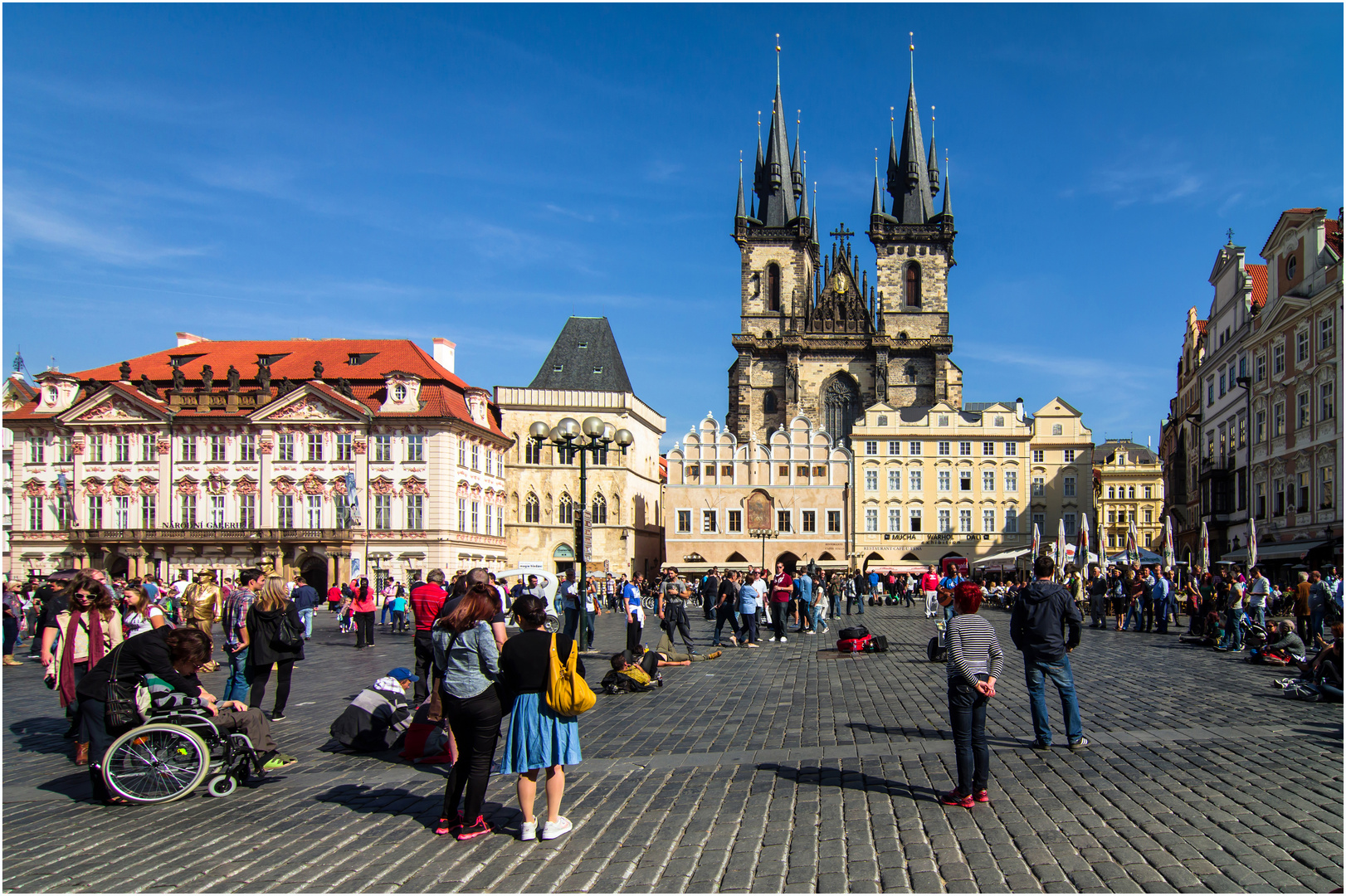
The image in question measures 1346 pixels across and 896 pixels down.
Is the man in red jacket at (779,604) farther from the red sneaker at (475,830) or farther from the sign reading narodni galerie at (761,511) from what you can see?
the sign reading narodni galerie at (761,511)

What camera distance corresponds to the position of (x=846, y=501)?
64562 millimetres

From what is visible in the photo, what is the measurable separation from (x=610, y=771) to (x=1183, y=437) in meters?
61.1

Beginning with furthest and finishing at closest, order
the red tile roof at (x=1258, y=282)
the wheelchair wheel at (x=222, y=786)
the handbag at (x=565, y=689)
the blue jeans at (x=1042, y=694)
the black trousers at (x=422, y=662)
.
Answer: the red tile roof at (x=1258, y=282), the black trousers at (x=422, y=662), the blue jeans at (x=1042, y=694), the wheelchair wheel at (x=222, y=786), the handbag at (x=565, y=689)

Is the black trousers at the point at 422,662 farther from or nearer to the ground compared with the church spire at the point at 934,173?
nearer to the ground

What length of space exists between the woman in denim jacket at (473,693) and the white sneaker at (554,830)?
428mm

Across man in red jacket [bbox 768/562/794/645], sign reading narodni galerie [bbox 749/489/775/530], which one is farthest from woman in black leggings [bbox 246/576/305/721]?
sign reading narodni galerie [bbox 749/489/775/530]

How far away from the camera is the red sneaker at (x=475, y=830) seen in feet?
20.4

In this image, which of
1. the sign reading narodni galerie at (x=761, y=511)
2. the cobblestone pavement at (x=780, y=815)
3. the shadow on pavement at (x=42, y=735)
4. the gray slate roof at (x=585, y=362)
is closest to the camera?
the cobblestone pavement at (x=780, y=815)

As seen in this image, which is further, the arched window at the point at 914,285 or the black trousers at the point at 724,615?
the arched window at the point at 914,285

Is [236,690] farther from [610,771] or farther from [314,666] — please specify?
[314,666]

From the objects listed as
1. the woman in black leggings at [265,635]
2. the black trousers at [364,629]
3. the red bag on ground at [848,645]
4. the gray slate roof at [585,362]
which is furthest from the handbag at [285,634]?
the gray slate roof at [585,362]

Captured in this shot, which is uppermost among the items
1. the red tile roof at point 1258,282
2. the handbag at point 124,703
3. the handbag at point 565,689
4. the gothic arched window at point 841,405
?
the red tile roof at point 1258,282

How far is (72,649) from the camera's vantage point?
8.97 metres

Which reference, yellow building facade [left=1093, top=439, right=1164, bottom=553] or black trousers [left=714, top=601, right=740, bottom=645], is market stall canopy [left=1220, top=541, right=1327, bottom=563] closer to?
black trousers [left=714, top=601, right=740, bottom=645]
